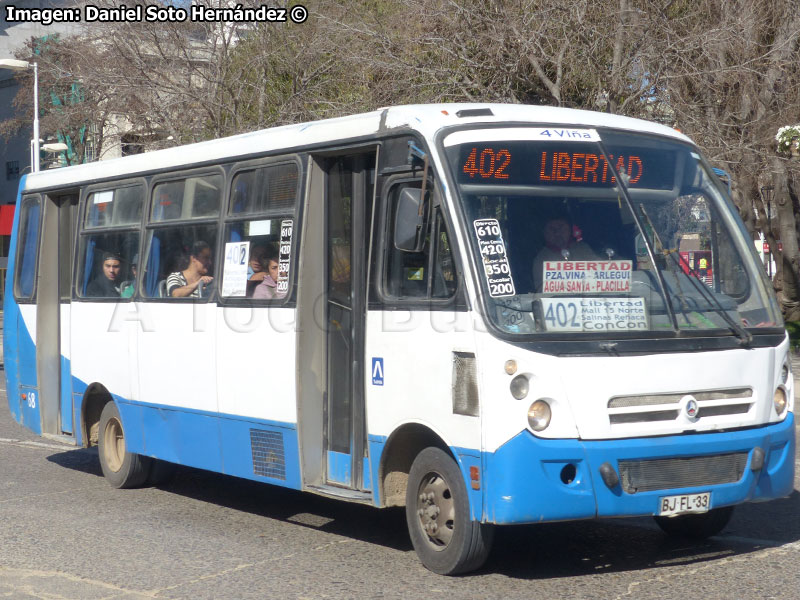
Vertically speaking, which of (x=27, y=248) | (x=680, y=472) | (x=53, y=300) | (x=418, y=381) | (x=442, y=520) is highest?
(x=27, y=248)

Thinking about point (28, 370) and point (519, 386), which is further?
point (28, 370)

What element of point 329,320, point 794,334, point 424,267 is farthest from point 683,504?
point 794,334

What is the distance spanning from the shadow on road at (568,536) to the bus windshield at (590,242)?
1.45m

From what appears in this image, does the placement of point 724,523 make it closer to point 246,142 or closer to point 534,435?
point 534,435

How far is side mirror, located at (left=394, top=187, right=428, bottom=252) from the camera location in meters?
6.55

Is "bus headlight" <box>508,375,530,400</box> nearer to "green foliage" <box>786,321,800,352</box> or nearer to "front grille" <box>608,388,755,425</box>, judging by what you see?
"front grille" <box>608,388,755,425</box>

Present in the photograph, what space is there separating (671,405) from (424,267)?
1.60 metres

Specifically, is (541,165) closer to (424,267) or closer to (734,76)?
(424,267)

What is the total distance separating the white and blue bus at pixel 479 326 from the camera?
614 cm

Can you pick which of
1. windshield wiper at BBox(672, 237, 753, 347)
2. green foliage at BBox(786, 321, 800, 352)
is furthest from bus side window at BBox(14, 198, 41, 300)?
green foliage at BBox(786, 321, 800, 352)

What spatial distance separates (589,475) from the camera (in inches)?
239

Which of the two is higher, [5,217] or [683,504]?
[5,217]

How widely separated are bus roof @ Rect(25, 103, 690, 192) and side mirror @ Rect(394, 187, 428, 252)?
0.39 metres

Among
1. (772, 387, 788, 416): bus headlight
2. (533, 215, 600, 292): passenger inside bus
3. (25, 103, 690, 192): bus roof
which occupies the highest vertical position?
(25, 103, 690, 192): bus roof
